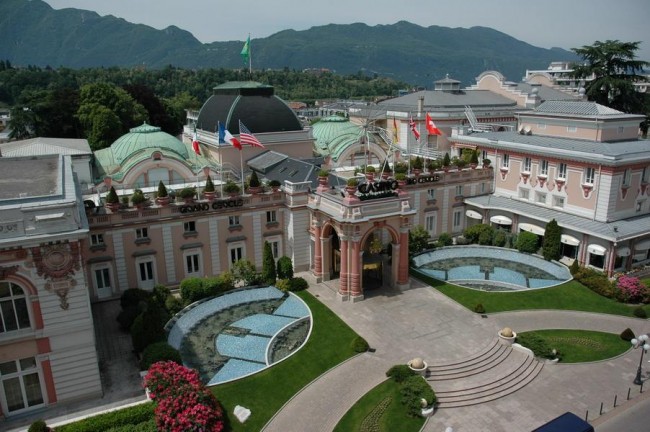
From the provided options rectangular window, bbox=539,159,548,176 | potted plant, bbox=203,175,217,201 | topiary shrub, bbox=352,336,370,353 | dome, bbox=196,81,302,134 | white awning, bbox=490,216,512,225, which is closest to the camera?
topiary shrub, bbox=352,336,370,353

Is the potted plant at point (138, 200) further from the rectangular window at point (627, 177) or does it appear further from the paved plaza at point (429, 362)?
the rectangular window at point (627, 177)

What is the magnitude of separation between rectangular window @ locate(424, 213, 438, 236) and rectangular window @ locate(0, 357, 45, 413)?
121 ft

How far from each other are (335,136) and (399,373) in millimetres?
37282

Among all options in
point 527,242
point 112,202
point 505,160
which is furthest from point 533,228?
point 112,202

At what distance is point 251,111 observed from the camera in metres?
51.2

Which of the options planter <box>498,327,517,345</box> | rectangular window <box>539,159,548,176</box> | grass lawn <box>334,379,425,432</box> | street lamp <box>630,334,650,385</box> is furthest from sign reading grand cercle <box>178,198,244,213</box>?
rectangular window <box>539,159,548,176</box>

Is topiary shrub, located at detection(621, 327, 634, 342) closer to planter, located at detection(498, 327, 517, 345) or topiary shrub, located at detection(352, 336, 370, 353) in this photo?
planter, located at detection(498, 327, 517, 345)

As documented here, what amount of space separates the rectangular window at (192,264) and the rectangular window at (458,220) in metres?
27.8

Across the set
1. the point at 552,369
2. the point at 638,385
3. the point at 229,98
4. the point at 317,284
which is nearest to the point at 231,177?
the point at 229,98

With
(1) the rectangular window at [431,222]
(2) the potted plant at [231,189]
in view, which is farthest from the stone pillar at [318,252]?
(1) the rectangular window at [431,222]

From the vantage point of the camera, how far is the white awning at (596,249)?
41438 mm

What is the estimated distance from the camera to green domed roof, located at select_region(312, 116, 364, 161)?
185ft

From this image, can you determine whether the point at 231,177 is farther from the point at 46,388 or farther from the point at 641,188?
the point at 641,188

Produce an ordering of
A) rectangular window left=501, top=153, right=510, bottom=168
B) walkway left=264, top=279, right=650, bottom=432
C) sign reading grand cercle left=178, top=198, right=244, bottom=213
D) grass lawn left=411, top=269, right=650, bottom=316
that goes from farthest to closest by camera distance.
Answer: rectangular window left=501, top=153, right=510, bottom=168 < sign reading grand cercle left=178, top=198, right=244, bottom=213 < grass lawn left=411, top=269, right=650, bottom=316 < walkway left=264, top=279, right=650, bottom=432
